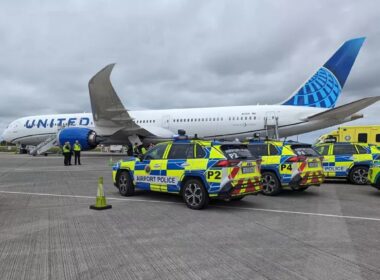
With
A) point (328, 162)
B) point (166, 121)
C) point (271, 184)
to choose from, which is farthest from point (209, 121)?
point (271, 184)

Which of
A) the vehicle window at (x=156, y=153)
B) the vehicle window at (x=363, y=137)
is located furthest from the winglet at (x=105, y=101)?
the vehicle window at (x=363, y=137)

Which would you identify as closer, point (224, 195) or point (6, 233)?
point (6, 233)

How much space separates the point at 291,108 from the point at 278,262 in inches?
818

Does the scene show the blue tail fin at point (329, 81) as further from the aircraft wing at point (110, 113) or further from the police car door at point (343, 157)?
the police car door at point (343, 157)

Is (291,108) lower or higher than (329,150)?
higher

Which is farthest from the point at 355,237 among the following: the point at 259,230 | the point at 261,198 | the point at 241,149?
the point at 261,198

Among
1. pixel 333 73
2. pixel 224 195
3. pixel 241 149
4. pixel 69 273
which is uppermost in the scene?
pixel 333 73

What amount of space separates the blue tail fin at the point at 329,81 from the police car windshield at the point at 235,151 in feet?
54.5

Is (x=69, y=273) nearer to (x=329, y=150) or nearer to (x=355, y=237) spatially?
(x=355, y=237)

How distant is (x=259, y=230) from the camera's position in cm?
638

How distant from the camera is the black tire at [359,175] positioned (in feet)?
42.9

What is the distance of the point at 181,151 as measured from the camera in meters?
8.98

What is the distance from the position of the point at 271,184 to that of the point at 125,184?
13.9 feet

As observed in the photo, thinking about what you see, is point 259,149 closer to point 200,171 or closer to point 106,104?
point 200,171
